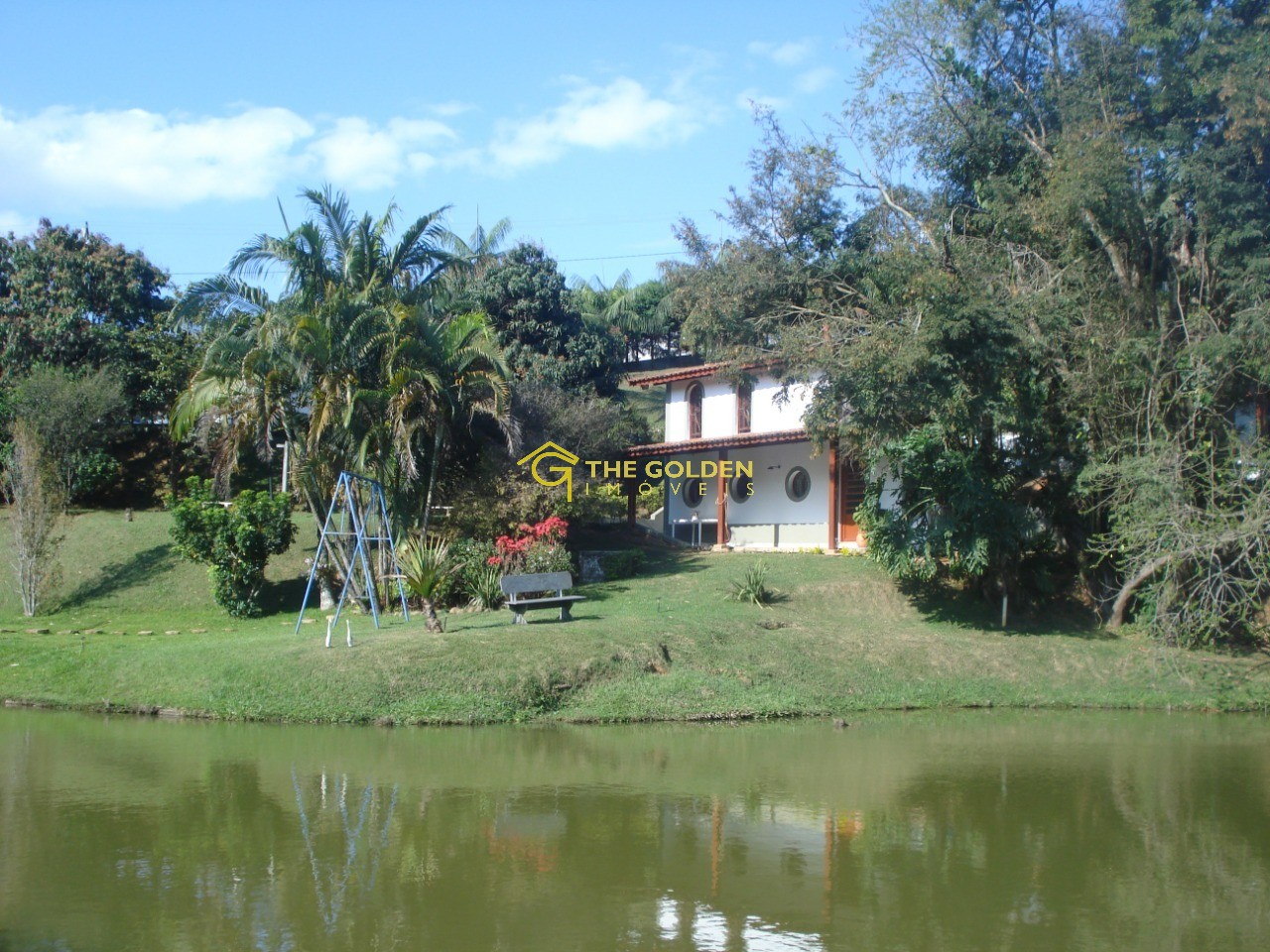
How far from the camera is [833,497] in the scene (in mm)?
26250

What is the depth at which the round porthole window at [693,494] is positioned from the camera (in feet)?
103

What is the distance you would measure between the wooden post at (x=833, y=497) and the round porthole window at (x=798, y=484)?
7.04ft

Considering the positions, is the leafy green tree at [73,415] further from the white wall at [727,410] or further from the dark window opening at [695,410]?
the dark window opening at [695,410]

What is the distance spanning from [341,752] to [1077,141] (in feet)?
50.3

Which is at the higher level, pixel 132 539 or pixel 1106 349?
pixel 1106 349

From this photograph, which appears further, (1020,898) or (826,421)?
(826,421)

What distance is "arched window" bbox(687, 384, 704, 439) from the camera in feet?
101

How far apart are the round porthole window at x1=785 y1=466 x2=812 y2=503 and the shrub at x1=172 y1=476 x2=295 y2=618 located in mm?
12788

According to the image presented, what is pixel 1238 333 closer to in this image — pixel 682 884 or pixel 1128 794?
pixel 1128 794

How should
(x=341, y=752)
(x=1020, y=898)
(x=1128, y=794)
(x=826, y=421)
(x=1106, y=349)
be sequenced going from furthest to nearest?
(x=826, y=421) → (x=1106, y=349) → (x=341, y=752) → (x=1128, y=794) → (x=1020, y=898)

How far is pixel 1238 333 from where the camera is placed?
18.2m

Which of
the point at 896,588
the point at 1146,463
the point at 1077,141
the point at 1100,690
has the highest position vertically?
the point at 1077,141

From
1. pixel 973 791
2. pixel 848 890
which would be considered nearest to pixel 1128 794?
pixel 973 791

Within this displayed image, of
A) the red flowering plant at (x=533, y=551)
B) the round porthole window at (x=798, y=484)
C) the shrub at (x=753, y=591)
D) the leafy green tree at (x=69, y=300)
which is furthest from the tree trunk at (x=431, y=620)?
the leafy green tree at (x=69, y=300)
